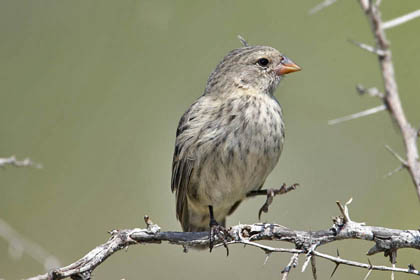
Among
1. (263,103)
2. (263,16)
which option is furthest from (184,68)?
(263,103)

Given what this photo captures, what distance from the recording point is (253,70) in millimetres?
5605

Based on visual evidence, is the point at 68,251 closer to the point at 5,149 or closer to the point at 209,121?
the point at 5,149

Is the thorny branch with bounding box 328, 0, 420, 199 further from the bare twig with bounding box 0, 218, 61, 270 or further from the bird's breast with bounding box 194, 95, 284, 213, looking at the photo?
the bird's breast with bounding box 194, 95, 284, 213

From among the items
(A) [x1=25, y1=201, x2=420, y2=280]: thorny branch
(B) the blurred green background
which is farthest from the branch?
(B) the blurred green background

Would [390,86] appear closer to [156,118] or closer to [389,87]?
[389,87]

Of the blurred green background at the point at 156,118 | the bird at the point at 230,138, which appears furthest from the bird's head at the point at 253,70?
the blurred green background at the point at 156,118

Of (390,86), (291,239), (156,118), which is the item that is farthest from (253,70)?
(390,86)

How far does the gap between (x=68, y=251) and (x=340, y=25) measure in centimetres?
433

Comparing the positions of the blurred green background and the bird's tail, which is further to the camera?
the blurred green background

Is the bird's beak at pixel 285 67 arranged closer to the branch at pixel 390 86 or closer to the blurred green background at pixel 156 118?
the blurred green background at pixel 156 118

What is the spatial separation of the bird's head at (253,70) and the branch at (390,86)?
3038mm

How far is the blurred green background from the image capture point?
7496mm

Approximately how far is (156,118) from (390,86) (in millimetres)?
6185

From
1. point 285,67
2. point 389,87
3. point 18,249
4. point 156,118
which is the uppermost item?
point 156,118
